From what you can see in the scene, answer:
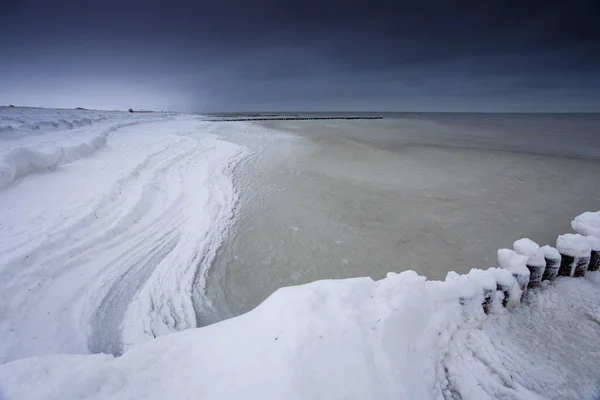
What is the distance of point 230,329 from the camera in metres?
2.84

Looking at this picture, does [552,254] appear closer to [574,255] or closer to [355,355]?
[574,255]

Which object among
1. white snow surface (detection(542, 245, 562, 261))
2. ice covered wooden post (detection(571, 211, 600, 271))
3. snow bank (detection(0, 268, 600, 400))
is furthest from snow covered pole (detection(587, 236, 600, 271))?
snow bank (detection(0, 268, 600, 400))

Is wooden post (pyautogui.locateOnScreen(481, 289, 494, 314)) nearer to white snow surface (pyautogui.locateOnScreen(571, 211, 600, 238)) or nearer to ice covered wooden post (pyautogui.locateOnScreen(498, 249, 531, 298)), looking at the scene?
ice covered wooden post (pyautogui.locateOnScreen(498, 249, 531, 298))

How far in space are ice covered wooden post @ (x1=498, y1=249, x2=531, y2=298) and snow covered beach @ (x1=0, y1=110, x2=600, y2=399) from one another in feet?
1.32

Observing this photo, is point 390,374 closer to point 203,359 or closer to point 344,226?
point 203,359

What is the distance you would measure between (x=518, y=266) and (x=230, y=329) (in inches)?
175

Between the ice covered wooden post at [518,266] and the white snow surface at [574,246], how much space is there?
1133 mm

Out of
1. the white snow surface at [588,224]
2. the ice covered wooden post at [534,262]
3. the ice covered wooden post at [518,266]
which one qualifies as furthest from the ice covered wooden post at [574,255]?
the ice covered wooden post at [518,266]

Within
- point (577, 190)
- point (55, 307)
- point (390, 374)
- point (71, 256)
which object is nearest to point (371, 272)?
point (390, 374)

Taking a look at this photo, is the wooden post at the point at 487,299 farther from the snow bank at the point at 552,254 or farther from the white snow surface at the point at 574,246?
the white snow surface at the point at 574,246

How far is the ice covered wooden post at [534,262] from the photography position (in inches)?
176

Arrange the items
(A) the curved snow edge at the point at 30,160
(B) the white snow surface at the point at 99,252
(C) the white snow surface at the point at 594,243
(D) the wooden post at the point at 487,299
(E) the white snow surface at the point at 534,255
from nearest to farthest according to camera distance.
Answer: (B) the white snow surface at the point at 99,252 → (D) the wooden post at the point at 487,299 → (E) the white snow surface at the point at 534,255 → (C) the white snow surface at the point at 594,243 → (A) the curved snow edge at the point at 30,160

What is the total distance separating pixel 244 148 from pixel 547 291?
1590 cm

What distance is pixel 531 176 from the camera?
1242 cm
